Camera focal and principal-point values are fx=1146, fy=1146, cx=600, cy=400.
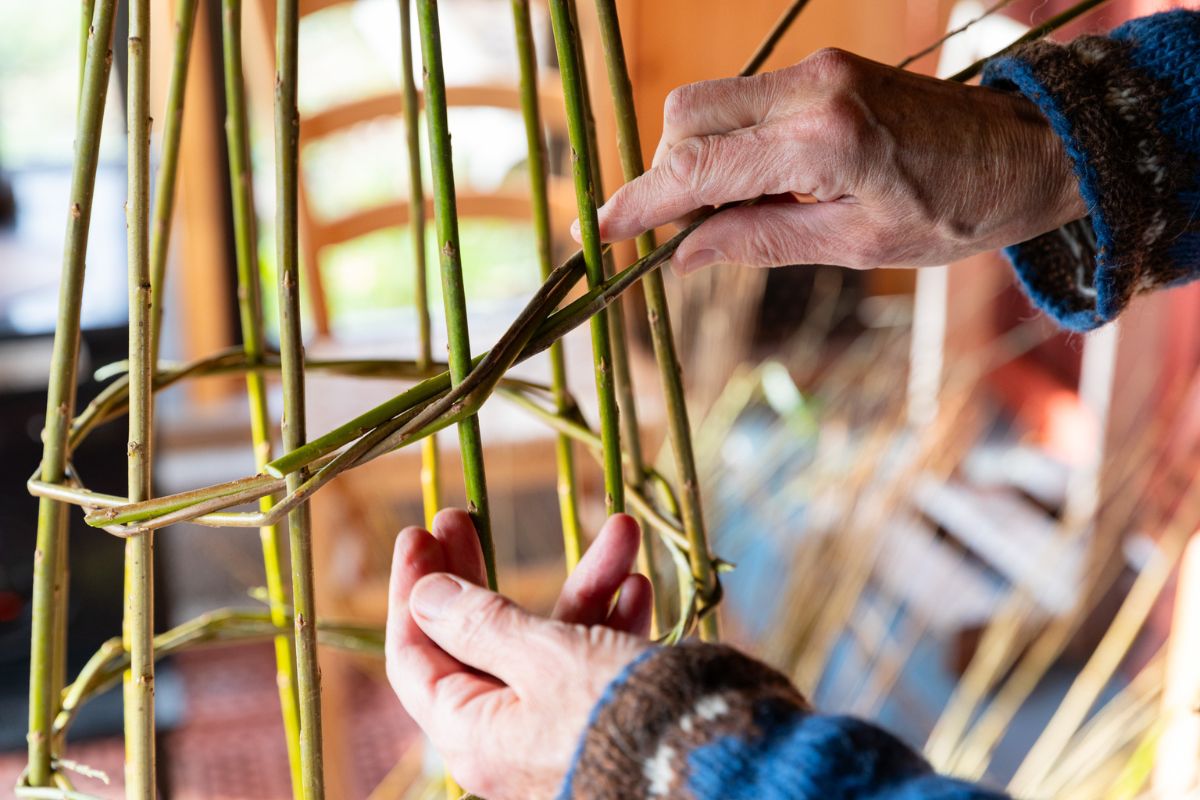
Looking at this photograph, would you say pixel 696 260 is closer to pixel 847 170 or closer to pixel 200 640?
pixel 847 170

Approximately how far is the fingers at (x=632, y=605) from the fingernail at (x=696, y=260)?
116mm

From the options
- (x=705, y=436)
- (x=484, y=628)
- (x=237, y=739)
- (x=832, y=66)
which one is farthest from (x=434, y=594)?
(x=237, y=739)

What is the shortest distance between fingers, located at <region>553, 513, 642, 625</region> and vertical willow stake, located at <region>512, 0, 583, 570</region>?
0.07 metres

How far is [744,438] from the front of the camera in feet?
6.24

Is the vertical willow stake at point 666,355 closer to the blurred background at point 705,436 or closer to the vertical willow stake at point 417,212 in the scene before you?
the vertical willow stake at point 417,212

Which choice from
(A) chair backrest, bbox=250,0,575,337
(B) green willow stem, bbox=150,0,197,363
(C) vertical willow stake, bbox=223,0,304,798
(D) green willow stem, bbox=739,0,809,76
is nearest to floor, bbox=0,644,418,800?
(A) chair backrest, bbox=250,0,575,337

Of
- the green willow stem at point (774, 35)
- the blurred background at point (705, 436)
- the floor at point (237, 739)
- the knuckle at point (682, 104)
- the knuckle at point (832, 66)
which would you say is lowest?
the floor at point (237, 739)

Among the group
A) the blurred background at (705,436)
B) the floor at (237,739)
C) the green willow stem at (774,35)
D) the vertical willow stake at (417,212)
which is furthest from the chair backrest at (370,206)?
the green willow stem at (774,35)

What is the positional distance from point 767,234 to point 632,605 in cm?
15

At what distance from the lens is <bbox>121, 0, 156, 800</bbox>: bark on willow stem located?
0.34 metres

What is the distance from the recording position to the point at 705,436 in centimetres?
132

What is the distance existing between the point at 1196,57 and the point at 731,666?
329 millimetres

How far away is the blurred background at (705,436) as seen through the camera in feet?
3.76

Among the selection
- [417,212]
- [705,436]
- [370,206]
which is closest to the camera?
[417,212]
